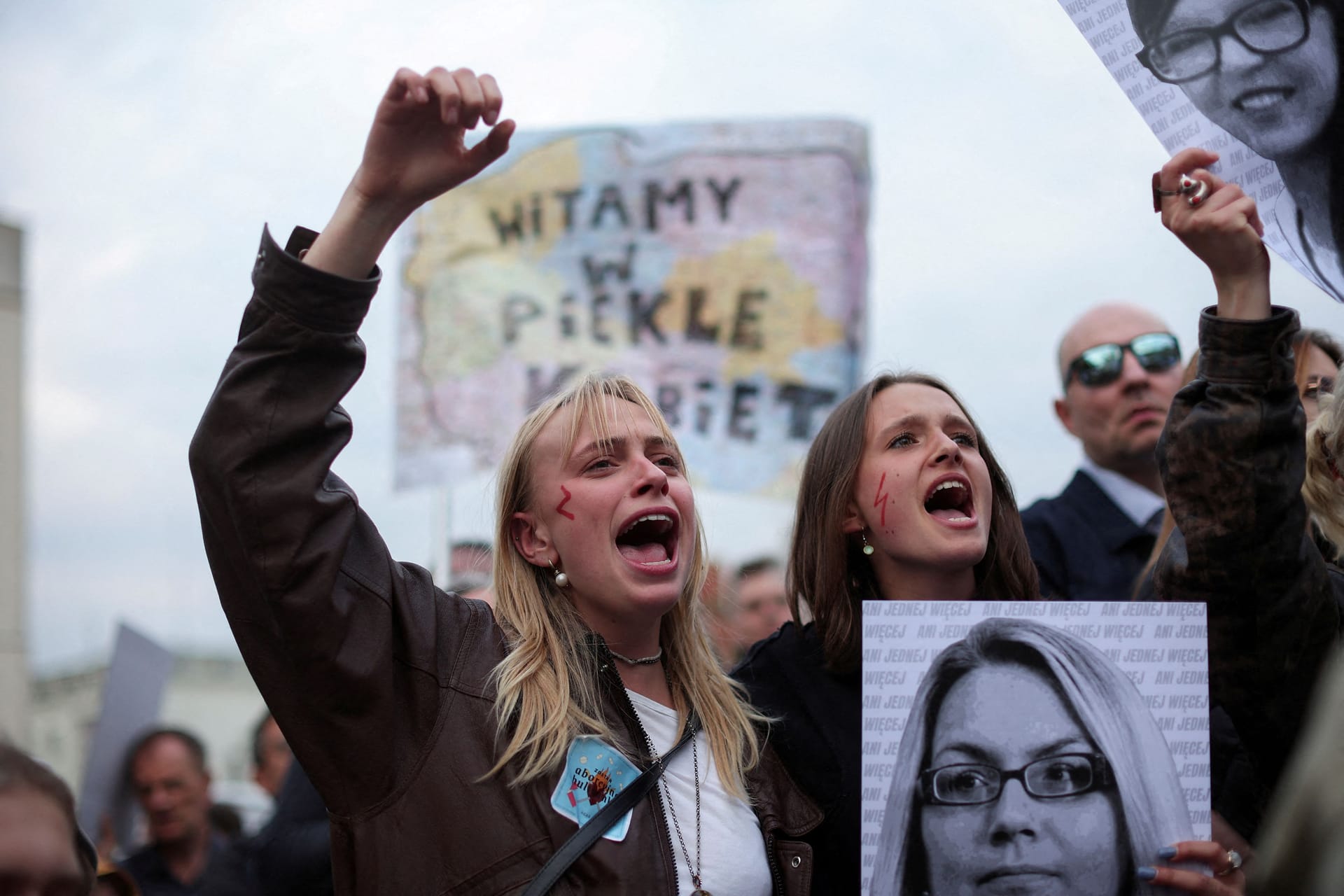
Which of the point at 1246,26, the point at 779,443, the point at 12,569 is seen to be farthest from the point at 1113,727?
the point at 12,569

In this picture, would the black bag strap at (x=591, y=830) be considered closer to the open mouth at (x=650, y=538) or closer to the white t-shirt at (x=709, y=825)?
the white t-shirt at (x=709, y=825)

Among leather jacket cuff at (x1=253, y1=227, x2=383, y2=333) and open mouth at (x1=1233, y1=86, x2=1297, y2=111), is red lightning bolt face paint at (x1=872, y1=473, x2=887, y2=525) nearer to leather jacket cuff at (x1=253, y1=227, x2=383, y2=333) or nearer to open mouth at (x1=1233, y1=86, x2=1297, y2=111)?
open mouth at (x1=1233, y1=86, x2=1297, y2=111)

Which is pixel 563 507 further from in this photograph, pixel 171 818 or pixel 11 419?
pixel 11 419

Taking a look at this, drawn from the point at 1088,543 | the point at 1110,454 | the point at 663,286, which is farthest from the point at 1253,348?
the point at 663,286

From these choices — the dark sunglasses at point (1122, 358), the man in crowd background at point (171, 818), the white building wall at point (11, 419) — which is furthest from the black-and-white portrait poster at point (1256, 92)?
the white building wall at point (11, 419)

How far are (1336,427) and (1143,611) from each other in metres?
0.63

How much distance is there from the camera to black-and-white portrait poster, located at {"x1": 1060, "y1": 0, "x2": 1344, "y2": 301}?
229 centimetres

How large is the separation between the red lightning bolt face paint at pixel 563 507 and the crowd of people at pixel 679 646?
0.04ft

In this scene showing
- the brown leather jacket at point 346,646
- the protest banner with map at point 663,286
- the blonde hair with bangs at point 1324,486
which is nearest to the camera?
the brown leather jacket at point 346,646

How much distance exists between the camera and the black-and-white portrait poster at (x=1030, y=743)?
85.7 inches

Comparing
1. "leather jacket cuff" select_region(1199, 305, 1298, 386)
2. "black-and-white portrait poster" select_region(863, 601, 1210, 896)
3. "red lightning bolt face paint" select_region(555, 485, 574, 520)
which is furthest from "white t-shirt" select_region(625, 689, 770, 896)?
"leather jacket cuff" select_region(1199, 305, 1298, 386)

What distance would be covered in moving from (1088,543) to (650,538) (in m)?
1.54

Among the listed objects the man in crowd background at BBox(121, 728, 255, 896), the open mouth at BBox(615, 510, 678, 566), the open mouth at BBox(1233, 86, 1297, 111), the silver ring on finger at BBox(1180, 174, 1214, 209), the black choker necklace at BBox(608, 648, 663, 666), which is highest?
the open mouth at BBox(1233, 86, 1297, 111)

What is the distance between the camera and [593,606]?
2.61 meters
